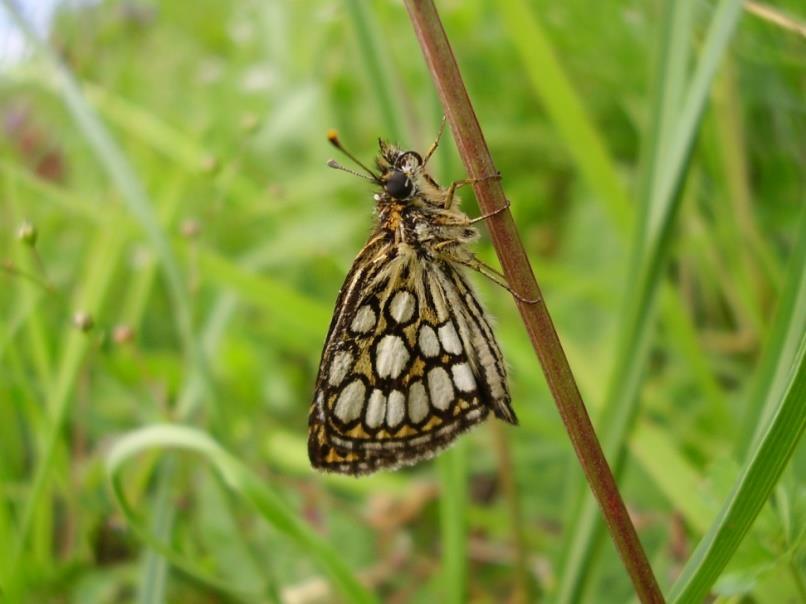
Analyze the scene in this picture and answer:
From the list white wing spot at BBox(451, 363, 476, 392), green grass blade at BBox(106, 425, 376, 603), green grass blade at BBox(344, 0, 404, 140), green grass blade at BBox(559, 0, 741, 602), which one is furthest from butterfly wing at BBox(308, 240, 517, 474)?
green grass blade at BBox(344, 0, 404, 140)

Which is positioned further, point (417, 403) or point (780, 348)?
point (417, 403)

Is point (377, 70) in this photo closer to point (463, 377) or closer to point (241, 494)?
point (463, 377)

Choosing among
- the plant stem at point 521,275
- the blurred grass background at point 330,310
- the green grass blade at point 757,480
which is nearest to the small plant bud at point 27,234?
the blurred grass background at point 330,310

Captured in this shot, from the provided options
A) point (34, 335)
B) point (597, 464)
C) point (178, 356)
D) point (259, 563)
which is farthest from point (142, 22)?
point (597, 464)

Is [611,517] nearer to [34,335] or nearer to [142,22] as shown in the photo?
[34,335]

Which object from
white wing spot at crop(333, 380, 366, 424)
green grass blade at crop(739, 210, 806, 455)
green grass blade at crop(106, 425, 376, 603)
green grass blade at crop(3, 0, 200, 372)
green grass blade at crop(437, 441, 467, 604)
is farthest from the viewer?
green grass blade at crop(3, 0, 200, 372)

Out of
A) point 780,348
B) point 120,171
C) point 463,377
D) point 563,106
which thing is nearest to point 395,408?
point 463,377

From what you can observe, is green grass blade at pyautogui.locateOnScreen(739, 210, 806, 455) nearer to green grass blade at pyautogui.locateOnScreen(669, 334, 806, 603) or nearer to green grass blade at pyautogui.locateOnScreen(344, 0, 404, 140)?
green grass blade at pyautogui.locateOnScreen(669, 334, 806, 603)
